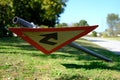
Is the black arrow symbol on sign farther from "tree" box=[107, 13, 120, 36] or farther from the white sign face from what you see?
"tree" box=[107, 13, 120, 36]

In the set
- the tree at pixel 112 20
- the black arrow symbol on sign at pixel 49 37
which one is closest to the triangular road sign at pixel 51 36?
the black arrow symbol on sign at pixel 49 37

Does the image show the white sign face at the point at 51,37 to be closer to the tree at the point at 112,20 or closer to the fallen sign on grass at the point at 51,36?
the fallen sign on grass at the point at 51,36

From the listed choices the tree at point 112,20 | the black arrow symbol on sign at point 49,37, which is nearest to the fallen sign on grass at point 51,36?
the black arrow symbol on sign at point 49,37

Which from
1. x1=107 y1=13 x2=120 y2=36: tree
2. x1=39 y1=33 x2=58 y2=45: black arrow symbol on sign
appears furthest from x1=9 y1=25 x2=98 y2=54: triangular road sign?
x1=107 y1=13 x2=120 y2=36: tree

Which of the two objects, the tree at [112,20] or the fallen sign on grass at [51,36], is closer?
the fallen sign on grass at [51,36]

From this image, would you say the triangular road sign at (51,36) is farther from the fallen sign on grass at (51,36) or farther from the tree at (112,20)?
the tree at (112,20)

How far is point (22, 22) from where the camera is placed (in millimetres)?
10008

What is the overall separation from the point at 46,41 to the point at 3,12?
18327 millimetres

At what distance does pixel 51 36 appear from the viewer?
31.4 ft

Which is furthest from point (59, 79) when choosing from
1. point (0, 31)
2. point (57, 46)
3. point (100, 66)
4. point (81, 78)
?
point (0, 31)

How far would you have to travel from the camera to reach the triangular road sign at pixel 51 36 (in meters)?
9.48

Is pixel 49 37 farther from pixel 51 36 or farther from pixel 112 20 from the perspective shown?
pixel 112 20

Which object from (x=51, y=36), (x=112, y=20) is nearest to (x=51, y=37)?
(x=51, y=36)

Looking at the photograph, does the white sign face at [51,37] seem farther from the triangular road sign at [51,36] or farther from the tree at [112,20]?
the tree at [112,20]
